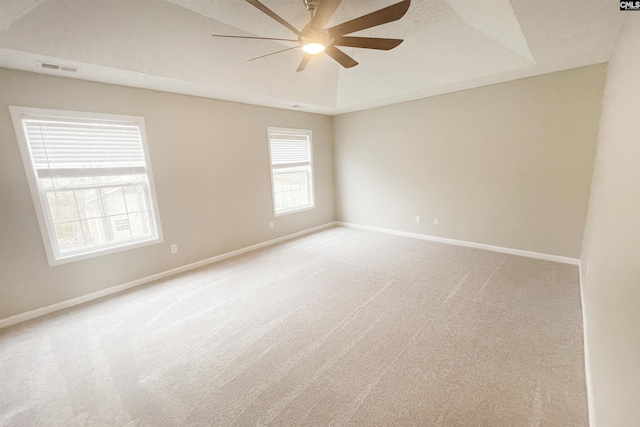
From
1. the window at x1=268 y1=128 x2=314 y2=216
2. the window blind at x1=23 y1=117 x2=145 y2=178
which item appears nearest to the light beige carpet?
the window blind at x1=23 y1=117 x2=145 y2=178

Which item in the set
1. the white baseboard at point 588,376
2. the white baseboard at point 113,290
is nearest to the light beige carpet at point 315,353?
the white baseboard at point 588,376

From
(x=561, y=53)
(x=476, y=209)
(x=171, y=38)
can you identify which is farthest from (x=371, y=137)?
(x=171, y=38)

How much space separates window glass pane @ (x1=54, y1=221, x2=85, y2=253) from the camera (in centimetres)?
276

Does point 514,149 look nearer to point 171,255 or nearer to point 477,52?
point 477,52

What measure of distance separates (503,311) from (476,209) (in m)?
1.99

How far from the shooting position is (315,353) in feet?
6.57

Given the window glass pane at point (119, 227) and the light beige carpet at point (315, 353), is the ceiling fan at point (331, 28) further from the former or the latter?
the window glass pane at point (119, 227)

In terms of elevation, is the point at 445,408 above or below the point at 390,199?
below

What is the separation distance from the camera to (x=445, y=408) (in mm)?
1524

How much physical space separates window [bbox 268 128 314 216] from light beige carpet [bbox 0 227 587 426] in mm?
1972

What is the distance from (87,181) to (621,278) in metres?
4.40

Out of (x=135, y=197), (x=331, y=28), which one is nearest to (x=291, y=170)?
(x=135, y=197)

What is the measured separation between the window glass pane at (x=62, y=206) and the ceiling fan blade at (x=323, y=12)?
3.04 meters

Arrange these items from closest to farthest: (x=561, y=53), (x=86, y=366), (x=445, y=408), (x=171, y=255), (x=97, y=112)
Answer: (x=445, y=408) → (x=86, y=366) → (x=561, y=53) → (x=97, y=112) → (x=171, y=255)
